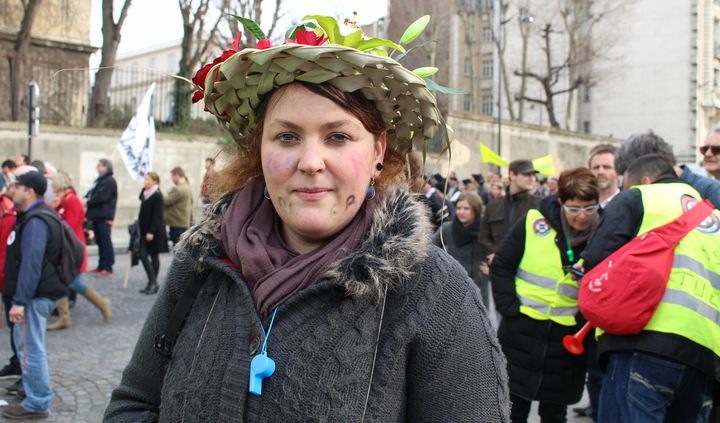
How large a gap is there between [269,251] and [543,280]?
2.97 meters

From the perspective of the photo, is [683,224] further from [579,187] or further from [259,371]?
[259,371]

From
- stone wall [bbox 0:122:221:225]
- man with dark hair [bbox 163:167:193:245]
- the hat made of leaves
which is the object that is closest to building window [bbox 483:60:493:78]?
Result: stone wall [bbox 0:122:221:225]

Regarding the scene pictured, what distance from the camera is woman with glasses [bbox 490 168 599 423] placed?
436 cm

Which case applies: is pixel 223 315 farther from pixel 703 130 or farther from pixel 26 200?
pixel 703 130

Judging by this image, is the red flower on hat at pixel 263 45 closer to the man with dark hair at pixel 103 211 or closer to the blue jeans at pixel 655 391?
the blue jeans at pixel 655 391

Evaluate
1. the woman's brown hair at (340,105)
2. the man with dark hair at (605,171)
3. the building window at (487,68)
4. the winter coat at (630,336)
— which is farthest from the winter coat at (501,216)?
the building window at (487,68)

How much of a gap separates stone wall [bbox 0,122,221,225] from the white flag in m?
3.68

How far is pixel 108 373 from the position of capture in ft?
20.5

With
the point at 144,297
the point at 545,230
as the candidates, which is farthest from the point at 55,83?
the point at 545,230

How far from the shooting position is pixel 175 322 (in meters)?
1.92

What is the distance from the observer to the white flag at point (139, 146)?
41.0 ft

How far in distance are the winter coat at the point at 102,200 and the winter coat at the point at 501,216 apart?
690 centimetres

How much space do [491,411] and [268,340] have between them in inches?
22.4

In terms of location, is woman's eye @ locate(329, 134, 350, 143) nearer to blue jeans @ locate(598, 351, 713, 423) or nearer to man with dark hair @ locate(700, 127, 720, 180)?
blue jeans @ locate(598, 351, 713, 423)
